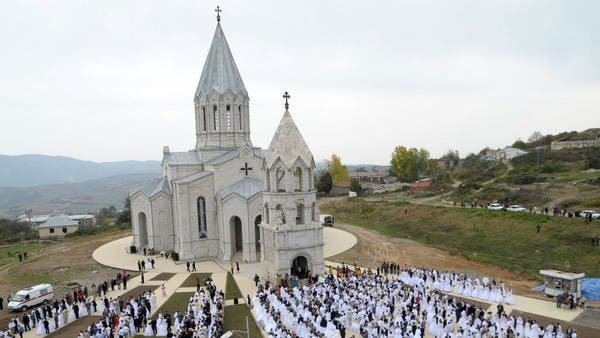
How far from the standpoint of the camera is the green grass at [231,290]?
25.7m

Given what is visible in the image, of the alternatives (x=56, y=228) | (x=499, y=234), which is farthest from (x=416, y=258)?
(x=56, y=228)

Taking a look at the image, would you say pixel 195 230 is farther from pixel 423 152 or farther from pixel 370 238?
pixel 423 152

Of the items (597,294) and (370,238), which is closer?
(597,294)

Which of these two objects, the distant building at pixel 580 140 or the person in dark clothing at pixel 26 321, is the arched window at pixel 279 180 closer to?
the person in dark clothing at pixel 26 321

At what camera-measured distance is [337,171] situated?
4033 inches

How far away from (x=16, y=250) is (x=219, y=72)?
30602 mm

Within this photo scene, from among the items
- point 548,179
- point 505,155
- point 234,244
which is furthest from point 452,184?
point 234,244

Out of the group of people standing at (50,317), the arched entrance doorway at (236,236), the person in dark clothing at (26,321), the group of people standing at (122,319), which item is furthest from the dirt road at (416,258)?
the person in dark clothing at (26,321)

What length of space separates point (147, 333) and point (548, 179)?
58673 mm

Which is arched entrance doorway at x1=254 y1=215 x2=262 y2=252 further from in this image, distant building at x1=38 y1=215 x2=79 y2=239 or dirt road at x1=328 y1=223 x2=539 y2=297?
distant building at x1=38 y1=215 x2=79 y2=239

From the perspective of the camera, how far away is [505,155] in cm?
10756

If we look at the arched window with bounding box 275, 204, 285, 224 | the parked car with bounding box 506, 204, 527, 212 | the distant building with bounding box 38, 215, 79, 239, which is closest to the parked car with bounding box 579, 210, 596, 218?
the parked car with bounding box 506, 204, 527, 212

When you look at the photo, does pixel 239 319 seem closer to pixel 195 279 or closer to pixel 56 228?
pixel 195 279

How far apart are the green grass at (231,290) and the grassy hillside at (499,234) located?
19711mm
